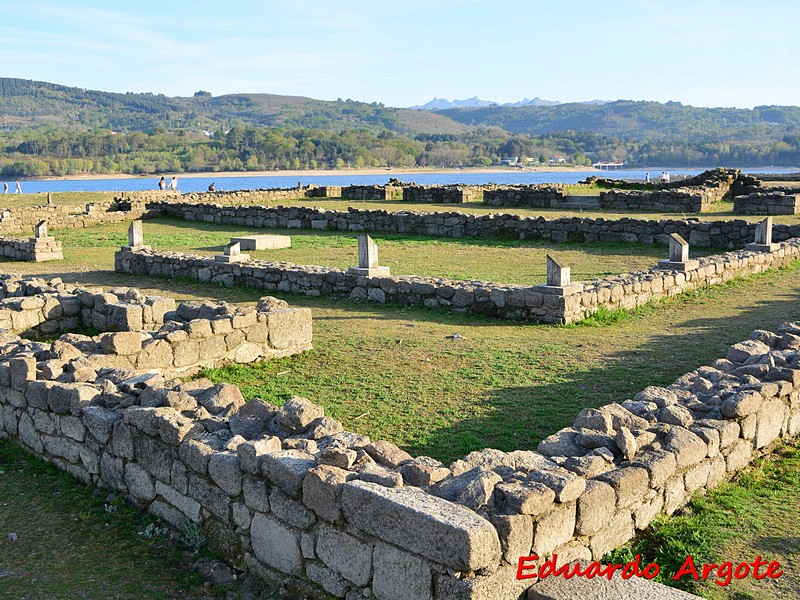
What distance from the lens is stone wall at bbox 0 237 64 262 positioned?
20.1m

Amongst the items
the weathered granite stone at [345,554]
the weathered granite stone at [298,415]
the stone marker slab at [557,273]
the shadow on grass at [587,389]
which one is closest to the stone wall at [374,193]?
the stone marker slab at [557,273]

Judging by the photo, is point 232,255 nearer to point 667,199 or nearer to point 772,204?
point 667,199

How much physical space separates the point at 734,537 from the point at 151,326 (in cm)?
772

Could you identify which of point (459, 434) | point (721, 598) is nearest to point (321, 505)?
point (721, 598)

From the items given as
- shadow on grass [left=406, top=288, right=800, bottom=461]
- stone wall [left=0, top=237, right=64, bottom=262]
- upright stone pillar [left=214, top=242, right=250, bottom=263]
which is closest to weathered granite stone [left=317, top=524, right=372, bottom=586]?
shadow on grass [left=406, top=288, right=800, bottom=461]

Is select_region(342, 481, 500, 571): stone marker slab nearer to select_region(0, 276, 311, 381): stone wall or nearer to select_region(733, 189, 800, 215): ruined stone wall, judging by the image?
select_region(0, 276, 311, 381): stone wall

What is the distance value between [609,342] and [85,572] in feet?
23.5

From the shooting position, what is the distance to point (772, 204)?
2628 centimetres

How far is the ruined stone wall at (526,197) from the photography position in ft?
101

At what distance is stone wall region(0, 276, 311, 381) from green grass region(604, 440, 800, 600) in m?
4.76

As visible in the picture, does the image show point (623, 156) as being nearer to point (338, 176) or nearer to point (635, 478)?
point (338, 176)

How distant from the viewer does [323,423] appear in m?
5.49

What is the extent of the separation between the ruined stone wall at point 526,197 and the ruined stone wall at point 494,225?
7.49 m

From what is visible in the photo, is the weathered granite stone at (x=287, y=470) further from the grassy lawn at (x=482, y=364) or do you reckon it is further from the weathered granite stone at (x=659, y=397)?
the weathered granite stone at (x=659, y=397)
